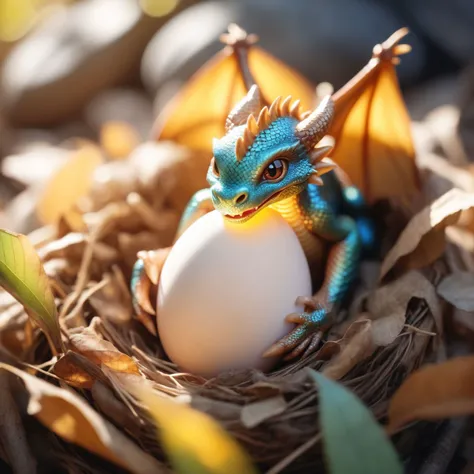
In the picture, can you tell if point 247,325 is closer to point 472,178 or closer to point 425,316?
point 425,316

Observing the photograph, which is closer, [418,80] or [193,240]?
[193,240]

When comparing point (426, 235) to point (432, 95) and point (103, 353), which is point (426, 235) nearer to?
point (103, 353)

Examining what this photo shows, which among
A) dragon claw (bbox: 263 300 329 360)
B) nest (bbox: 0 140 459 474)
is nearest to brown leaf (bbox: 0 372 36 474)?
nest (bbox: 0 140 459 474)

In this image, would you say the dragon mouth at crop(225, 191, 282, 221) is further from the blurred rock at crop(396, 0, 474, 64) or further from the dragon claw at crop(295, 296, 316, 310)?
the blurred rock at crop(396, 0, 474, 64)

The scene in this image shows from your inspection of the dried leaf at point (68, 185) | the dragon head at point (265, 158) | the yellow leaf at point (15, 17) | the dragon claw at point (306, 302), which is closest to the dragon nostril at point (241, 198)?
the dragon head at point (265, 158)

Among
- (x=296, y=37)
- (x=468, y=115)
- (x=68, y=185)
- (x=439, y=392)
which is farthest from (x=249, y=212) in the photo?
(x=296, y=37)

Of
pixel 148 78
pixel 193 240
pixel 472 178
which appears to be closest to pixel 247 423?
pixel 193 240
